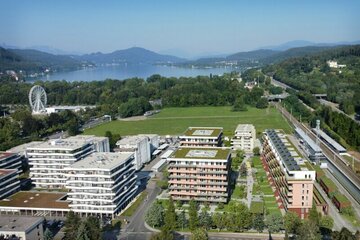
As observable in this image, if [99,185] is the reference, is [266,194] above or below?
below

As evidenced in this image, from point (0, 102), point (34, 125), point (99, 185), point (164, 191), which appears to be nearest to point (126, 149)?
point (164, 191)

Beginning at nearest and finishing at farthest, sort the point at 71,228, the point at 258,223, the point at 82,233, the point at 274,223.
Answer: the point at 82,233
the point at 71,228
the point at 274,223
the point at 258,223

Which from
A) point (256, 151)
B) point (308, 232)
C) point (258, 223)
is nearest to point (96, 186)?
point (258, 223)

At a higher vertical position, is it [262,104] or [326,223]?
[262,104]

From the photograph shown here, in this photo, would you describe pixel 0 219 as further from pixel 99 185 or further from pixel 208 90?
pixel 208 90

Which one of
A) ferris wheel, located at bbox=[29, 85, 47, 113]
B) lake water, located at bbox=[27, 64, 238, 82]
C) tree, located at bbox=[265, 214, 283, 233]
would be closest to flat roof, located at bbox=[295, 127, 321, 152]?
tree, located at bbox=[265, 214, 283, 233]

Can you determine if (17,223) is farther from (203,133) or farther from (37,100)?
(37,100)

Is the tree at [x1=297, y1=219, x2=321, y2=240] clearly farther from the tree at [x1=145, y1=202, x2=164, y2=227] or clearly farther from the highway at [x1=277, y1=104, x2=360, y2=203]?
the highway at [x1=277, y1=104, x2=360, y2=203]
